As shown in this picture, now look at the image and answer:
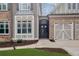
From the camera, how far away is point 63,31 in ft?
68.5

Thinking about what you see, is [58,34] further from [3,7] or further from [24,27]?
[3,7]

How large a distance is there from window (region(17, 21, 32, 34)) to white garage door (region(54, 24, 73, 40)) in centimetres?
27

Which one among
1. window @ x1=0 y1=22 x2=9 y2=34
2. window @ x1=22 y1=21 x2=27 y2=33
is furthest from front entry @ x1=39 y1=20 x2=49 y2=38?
window @ x1=0 y1=22 x2=9 y2=34

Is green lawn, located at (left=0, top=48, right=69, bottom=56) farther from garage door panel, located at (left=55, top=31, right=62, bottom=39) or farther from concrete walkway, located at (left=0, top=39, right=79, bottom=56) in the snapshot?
garage door panel, located at (left=55, top=31, right=62, bottom=39)

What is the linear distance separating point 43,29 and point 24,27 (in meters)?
0.20

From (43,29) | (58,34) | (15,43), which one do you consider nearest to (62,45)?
(58,34)

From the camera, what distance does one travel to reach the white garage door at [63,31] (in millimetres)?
20859

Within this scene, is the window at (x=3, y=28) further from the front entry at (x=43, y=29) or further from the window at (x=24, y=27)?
the front entry at (x=43, y=29)

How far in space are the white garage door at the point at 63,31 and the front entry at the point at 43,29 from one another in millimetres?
90

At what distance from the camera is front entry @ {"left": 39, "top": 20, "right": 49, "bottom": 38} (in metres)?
20.8

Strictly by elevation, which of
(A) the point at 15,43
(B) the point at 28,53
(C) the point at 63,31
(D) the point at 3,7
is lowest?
(B) the point at 28,53

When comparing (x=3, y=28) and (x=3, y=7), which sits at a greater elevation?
(x=3, y=7)

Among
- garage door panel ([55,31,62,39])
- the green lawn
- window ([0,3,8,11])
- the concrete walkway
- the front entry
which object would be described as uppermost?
window ([0,3,8,11])

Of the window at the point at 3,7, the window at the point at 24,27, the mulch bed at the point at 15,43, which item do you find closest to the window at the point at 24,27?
the window at the point at 24,27
